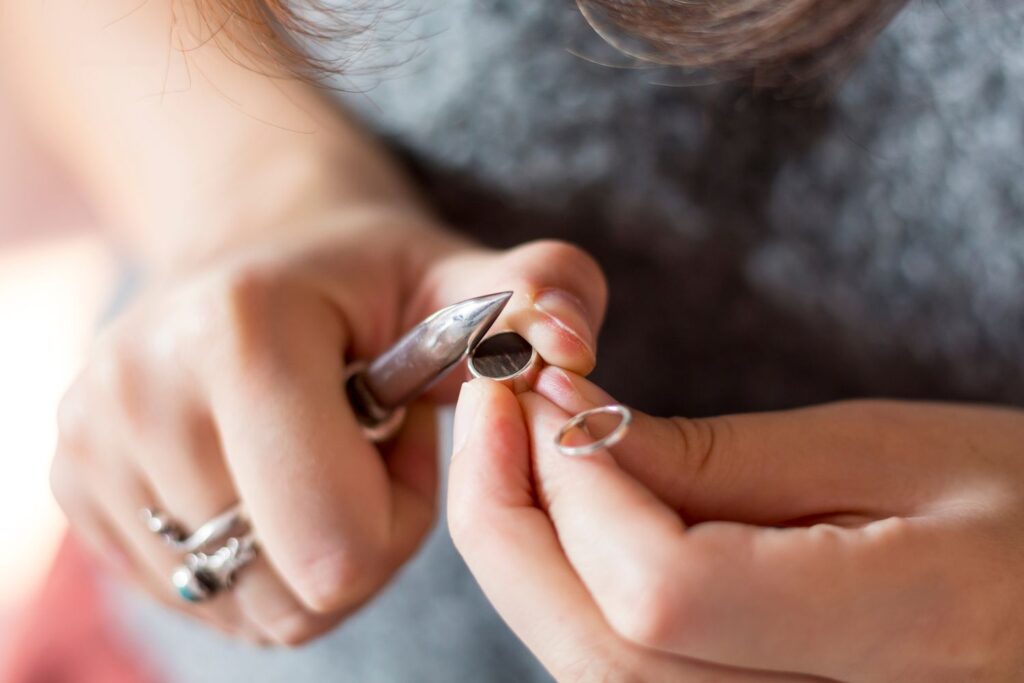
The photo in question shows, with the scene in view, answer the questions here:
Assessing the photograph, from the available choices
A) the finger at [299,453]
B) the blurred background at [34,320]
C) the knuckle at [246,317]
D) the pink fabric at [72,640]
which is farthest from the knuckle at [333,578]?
the blurred background at [34,320]

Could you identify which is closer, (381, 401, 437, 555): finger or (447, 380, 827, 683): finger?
(447, 380, 827, 683): finger

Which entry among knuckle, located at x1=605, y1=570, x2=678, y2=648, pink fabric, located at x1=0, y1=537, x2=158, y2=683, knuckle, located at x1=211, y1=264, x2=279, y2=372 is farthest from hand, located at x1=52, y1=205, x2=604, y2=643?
pink fabric, located at x1=0, y1=537, x2=158, y2=683

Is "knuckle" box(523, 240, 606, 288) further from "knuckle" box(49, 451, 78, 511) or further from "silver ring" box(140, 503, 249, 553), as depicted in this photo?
"knuckle" box(49, 451, 78, 511)

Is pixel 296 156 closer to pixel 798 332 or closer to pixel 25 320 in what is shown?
pixel 798 332

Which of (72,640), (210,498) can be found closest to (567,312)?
(210,498)

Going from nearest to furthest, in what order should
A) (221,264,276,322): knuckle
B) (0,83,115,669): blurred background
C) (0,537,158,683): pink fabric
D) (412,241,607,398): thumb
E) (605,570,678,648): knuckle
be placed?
(605,570,678,648): knuckle, (412,241,607,398): thumb, (221,264,276,322): knuckle, (0,537,158,683): pink fabric, (0,83,115,669): blurred background

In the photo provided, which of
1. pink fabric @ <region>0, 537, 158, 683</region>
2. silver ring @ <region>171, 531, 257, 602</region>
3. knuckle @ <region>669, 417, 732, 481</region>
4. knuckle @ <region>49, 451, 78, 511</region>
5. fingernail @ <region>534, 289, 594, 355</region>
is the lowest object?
pink fabric @ <region>0, 537, 158, 683</region>

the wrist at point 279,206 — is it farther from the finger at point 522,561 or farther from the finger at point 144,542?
the finger at point 522,561

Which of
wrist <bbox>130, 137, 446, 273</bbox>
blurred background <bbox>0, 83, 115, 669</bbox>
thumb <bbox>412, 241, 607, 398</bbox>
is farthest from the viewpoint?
blurred background <bbox>0, 83, 115, 669</bbox>
